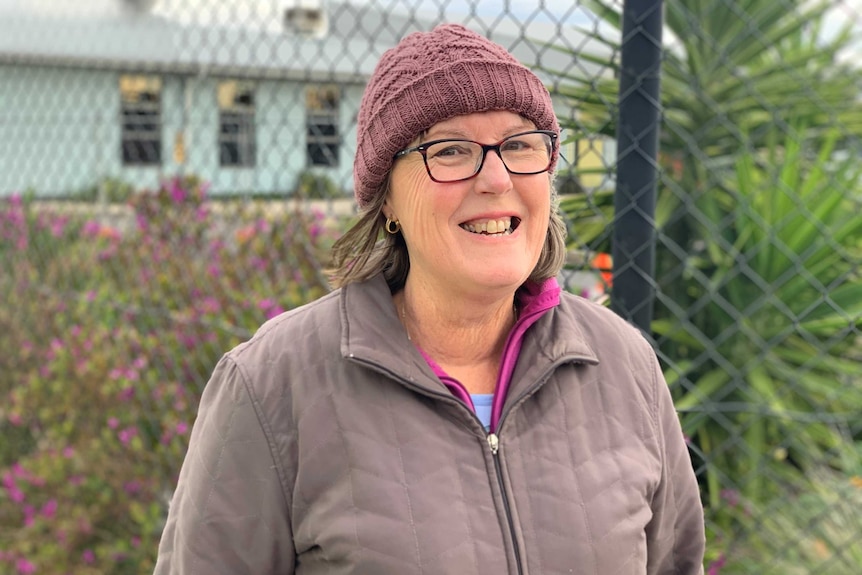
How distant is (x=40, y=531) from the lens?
4152 millimetres

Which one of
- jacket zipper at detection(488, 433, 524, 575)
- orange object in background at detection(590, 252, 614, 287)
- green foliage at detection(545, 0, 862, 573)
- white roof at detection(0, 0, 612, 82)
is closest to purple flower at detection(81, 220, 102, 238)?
white roof at detection(0, 0, 612, 82)

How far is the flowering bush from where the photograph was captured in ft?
12.9

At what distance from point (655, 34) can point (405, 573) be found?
4.25ft

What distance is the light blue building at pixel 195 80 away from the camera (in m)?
3.56

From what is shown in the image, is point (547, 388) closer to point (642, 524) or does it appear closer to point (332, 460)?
point (642, 524)

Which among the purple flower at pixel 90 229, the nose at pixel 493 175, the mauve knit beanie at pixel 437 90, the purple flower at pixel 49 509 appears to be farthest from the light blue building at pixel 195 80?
the purple flower at pixel 49 509

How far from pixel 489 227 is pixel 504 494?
43 cm

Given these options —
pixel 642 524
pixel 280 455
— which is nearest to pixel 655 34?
pixel 642 524

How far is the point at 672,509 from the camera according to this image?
1705mm

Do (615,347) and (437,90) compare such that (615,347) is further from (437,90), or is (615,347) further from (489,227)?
(437,90)

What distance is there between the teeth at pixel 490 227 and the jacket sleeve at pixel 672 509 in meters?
0.42

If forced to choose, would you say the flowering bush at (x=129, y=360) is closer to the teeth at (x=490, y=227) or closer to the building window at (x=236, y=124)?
the building window at (x=236, y=124)

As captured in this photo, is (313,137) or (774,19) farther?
(774,19)

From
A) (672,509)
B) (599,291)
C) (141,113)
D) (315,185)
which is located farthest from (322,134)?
(141,113)
